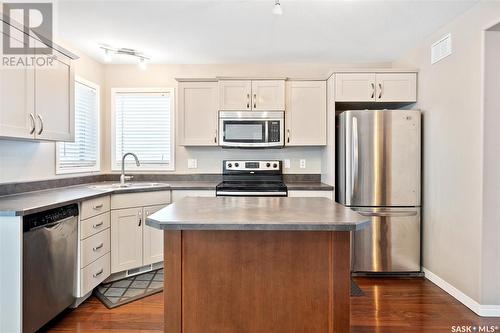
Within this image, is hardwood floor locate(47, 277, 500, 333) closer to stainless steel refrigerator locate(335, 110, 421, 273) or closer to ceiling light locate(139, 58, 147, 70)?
stainless steel refrigerator locate(335, 110, 421, 273)

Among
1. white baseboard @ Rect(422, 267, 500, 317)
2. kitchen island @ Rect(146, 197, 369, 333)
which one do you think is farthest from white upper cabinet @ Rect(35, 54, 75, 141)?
white baseboard @ Rect(422, 267, 500, 317)

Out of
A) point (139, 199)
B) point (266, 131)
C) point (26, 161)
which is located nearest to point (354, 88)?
point (266, 131)

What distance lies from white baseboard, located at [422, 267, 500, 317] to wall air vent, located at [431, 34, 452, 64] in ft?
7.01

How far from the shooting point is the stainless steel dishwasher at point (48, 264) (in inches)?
72.7

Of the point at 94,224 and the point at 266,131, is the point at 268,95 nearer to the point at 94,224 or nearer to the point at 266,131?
the point at 266,131

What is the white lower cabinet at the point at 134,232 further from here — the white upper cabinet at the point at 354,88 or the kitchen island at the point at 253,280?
the white upper cabinet at the point at 354,88

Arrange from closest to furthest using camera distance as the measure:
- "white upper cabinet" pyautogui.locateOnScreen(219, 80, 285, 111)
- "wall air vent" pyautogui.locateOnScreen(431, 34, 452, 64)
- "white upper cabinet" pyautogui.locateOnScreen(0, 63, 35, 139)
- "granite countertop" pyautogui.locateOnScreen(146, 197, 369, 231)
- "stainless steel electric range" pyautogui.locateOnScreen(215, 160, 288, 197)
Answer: "granite countertop" pyautogui.locateOnScreen(146, 197, 369, 231)
"white upper cabinet" pyautogui.locateOnScreen(0, 63, 35, 139)
"wall air vent" pyautogui.locateOnScreen(431, 34, 452, 64)
"white upper cabinet" pyautogui.locateOnScreen(219, 80, 285, 111)
"stainless steel electric range" pyautogui.locateOnScreen(215, 160, 288, 197)

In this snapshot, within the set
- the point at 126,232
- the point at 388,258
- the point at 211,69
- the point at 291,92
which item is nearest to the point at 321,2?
the point at 291,92

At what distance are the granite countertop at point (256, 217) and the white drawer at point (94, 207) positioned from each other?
Result: 41.1 inches

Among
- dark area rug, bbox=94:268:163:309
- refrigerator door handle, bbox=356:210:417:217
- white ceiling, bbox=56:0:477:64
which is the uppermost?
white ceiling, bbox=56:0:477:64

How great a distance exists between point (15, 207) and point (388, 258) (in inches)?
130

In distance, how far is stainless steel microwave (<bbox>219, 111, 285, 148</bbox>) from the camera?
136 inches

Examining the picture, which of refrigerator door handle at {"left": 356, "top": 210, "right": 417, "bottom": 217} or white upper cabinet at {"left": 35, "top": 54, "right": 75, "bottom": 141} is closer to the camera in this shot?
white upper cabinet at {"left": 35, "top": 54, "right": 75, "bottom": 141}

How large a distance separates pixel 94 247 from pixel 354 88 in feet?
10.1
